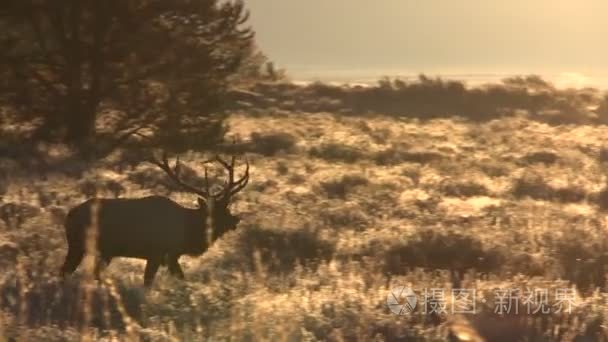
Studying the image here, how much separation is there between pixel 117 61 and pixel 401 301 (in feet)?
48.9

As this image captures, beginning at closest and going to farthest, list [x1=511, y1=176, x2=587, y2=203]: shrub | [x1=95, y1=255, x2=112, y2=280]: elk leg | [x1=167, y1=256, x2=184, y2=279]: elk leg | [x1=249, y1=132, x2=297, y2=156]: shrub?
[x1=95, y1=255, x2=112, y2=280]: elk leg
[x1=167, y1=256, x2=184, y2=279]: elk leg
[x1=511, y1=176, x2=587, y2=203]: shrub
[x1=249, y1=132, x2=297, y2=156]: shrub

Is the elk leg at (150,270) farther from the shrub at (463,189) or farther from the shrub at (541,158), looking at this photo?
the shrub at (541,158)

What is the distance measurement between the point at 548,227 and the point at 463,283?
16.0ft

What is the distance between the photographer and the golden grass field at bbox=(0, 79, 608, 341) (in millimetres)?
7109

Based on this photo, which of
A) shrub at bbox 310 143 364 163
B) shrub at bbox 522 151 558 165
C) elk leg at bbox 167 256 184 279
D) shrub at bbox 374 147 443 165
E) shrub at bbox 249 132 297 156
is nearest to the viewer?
elk leg at bbox 167 256 184 279

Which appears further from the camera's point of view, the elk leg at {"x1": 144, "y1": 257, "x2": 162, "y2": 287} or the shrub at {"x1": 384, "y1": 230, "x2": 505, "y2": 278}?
the shrub at {"x1": 384, "y1": 230, "x2": 505, "y2": 278}

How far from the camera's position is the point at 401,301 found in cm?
772

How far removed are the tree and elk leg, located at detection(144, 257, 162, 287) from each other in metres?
12.7

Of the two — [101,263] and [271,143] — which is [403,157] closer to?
[271,143]

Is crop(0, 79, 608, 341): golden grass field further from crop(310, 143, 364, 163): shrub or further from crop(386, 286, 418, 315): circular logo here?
crop(310, 143, 364, 163): shrub

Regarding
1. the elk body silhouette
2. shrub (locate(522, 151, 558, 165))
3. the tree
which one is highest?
the tree

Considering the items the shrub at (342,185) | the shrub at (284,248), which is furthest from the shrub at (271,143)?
the shrub at (284,248)

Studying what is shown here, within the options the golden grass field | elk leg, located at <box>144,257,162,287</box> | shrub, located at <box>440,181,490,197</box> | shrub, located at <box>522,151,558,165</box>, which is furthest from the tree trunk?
elk leg, located at <box>144,257,162,287</box>

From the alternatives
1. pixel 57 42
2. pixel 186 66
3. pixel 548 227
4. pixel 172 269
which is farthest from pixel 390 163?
pixel 172 269
